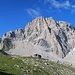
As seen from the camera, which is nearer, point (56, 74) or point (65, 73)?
point (56, 74)

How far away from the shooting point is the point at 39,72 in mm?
49781

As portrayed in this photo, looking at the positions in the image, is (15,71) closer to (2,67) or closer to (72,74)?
(2,67)

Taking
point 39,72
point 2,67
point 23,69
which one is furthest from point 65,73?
point 2,67

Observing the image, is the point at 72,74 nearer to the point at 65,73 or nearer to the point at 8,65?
the point at 65,73

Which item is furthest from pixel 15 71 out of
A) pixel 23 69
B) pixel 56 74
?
pixel 56 74

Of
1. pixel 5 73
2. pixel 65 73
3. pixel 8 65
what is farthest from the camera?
pixel 65 73

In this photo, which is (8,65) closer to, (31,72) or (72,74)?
(31,72)

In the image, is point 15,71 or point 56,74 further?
point 56,74

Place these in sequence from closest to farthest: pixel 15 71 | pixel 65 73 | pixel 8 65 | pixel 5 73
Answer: pixel 5 73, pixel 15 71, pixel 8 65, pixel 65 73

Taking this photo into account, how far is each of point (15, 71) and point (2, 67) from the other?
3.62 metres

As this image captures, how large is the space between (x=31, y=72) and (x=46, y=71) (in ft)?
19.6

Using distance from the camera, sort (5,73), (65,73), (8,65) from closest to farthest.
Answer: (5,73) → (8,65) → (65,73)

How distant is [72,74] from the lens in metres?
58.6

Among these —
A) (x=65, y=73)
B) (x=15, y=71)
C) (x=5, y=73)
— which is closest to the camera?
(x=5, y=73)
